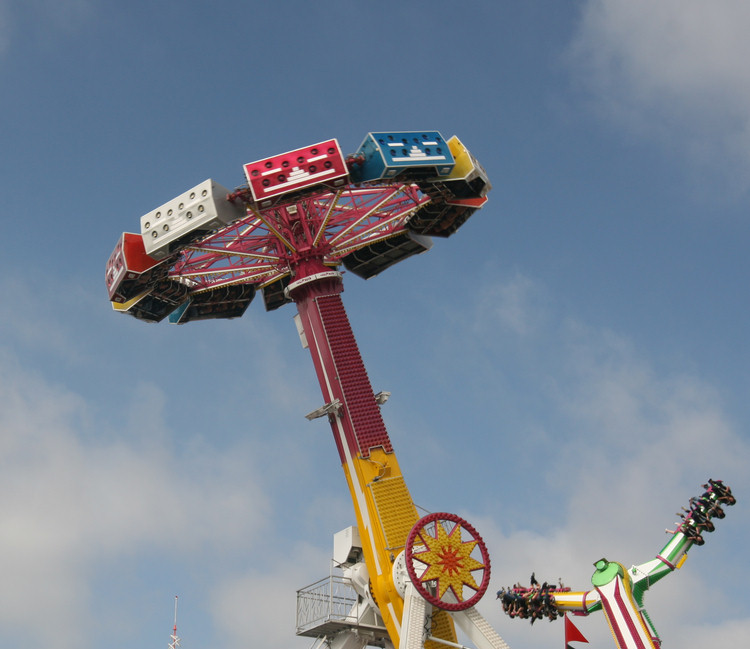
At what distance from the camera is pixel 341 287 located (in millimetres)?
37531

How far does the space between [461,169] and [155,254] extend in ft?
37.3

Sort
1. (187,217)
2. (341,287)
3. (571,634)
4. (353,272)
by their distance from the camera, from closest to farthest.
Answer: (571,634), (187,217), (341,287), (353,272)

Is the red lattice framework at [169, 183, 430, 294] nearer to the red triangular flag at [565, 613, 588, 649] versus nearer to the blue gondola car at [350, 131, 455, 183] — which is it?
the blue gondola car at [350, 131, 455, 183]

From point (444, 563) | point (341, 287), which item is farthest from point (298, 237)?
point (444, 563)

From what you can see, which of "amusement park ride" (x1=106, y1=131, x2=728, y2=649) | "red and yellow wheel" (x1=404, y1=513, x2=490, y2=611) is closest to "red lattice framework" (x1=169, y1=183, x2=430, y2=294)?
"amusement park ride" (x1=106, y1=131, x2=728, y2=649)

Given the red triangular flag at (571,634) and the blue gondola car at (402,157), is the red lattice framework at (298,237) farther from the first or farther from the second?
the red triangular flag at (571,634)

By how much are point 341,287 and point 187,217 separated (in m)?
7.92

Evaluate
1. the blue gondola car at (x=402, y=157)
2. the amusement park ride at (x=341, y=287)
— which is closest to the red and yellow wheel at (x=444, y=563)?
the amusement park ride at (x=341, y=287)

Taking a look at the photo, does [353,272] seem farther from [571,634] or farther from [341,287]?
[571,634]

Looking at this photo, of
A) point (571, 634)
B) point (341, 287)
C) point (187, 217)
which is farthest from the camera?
point (341, 287)

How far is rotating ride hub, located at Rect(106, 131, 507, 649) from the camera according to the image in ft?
102

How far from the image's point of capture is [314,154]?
104 ft

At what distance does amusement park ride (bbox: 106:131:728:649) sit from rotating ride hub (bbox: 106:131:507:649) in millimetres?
53

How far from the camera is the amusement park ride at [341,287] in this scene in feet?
100
